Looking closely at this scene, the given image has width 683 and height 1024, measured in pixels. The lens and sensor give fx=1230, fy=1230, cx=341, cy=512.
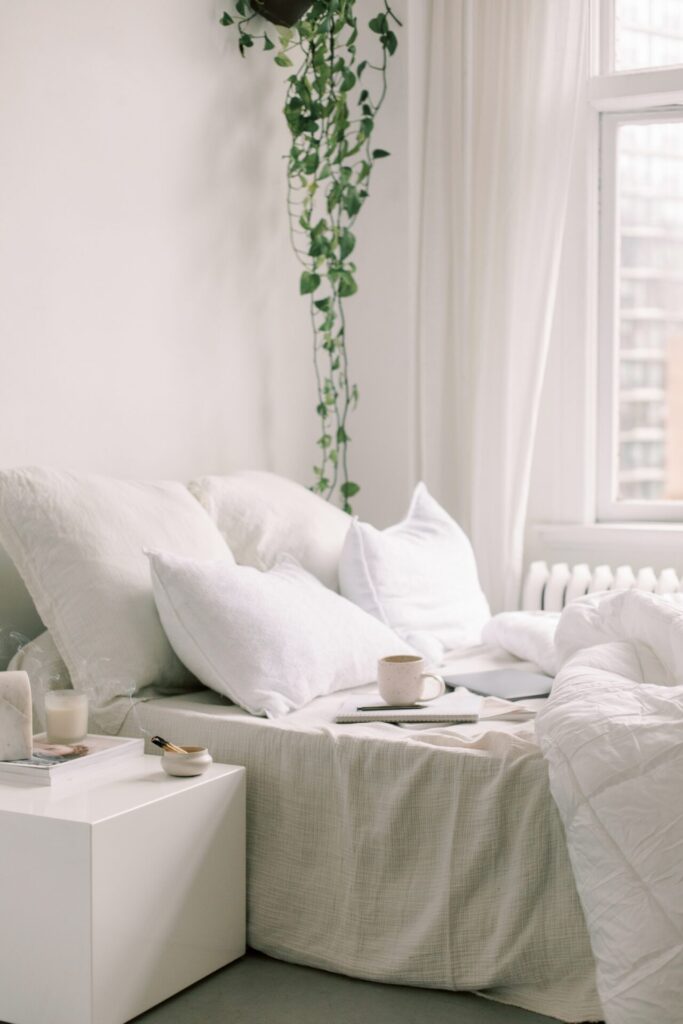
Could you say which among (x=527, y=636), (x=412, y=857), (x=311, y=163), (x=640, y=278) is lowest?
(x=412, y=857)

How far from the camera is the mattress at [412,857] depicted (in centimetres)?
194

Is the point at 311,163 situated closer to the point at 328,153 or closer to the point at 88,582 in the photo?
the point at 328,153

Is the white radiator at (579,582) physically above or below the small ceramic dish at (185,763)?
above

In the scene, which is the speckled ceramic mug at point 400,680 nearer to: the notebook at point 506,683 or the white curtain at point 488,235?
the notebook at point 506,683

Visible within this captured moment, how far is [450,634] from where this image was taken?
2943 mm

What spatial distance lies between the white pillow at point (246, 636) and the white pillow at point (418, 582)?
1.23 ft

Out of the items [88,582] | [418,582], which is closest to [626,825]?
[88,582]

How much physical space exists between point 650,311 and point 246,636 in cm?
214

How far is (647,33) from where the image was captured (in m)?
3.78

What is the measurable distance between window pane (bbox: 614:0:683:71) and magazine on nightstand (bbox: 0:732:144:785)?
271cm

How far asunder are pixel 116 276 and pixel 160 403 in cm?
34

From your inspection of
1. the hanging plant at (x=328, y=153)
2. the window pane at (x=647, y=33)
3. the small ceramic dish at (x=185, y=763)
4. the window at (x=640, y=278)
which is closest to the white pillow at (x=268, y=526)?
the hanging plant at (x=328, y=153)

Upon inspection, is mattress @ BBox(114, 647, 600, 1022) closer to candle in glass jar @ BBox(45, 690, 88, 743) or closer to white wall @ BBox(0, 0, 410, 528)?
candle in glass jar @ BBox(45, 690, 88, 743)

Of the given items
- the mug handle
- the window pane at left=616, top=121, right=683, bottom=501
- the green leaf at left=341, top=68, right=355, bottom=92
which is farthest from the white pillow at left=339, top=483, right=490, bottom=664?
the green leaf at left=341, top=68, right=355, bottom=92
